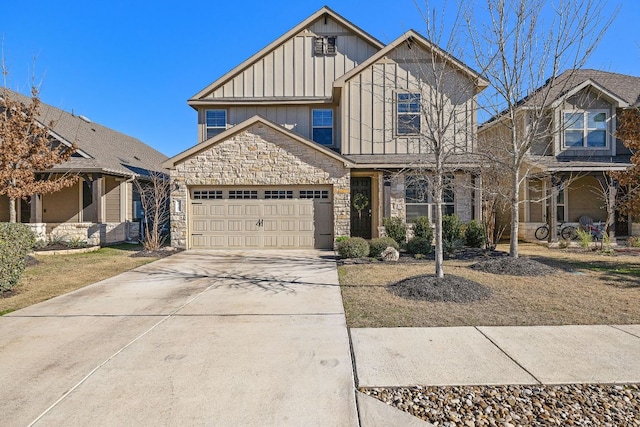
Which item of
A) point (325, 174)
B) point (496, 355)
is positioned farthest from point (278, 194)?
point (496, 355)

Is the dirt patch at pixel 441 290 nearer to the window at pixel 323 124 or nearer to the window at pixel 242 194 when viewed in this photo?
the window at pixel 242 194

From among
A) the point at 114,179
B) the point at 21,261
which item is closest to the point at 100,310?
the point at 21,261

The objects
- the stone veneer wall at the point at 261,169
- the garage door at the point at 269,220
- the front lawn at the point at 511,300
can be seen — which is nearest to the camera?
the front lawn at the point at 511,300

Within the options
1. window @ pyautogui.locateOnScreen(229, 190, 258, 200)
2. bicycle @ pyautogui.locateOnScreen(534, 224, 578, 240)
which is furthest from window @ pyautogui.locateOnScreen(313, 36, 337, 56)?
bicycle @ pyautogui.locateOnScreen(534, 224, 578, 240)

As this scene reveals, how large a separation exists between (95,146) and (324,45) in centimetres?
1150

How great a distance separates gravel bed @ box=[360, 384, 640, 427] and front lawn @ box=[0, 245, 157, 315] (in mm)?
6549

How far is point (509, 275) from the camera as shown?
836 centimetres

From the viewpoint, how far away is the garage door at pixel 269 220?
13461mm

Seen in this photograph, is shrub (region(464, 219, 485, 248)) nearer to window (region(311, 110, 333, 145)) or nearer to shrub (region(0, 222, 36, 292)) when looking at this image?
window (region(311, 110, 333, 145))

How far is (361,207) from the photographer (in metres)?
14.4

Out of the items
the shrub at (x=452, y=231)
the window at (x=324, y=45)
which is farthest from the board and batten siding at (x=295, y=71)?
the shrub at (x=452, y=231)

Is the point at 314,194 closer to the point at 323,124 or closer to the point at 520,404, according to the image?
the point at 323,124

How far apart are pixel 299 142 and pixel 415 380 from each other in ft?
35.2

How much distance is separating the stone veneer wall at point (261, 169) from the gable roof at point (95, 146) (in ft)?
6.83
